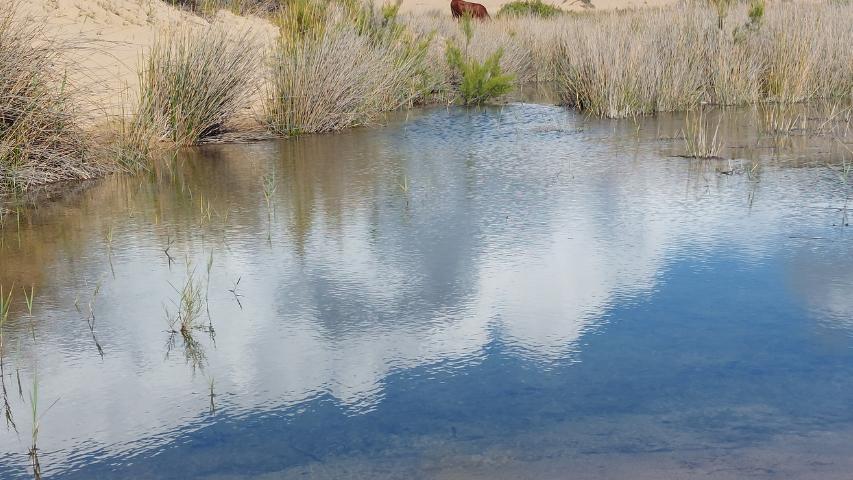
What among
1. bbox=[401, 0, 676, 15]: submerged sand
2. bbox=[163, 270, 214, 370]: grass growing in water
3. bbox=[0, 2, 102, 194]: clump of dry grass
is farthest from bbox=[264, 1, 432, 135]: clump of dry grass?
bbox=[401, 0, 676, 15]: submerged sand

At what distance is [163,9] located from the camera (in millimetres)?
13922

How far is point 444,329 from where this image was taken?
3.97m

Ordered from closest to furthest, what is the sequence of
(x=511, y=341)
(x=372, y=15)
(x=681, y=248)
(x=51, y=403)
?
(x=51, y=403)
(x=511, y=341)
(x=681, y=248)
(x=372, y=15)

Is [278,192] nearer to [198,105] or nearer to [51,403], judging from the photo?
[198,105]

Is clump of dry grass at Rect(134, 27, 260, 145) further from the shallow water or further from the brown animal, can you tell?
the brown animal

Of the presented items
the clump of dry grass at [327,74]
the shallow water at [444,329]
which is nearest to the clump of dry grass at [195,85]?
the clump of dry grass at [327,74]

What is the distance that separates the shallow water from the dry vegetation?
0.96m

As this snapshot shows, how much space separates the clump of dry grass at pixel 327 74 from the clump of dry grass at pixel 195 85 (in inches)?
14.2

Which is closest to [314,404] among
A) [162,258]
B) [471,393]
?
[471,393]

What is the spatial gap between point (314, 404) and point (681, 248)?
8.11 ft

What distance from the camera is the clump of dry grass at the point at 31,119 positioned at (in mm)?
6953

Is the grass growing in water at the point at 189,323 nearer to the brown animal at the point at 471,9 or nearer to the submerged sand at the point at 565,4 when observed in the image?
the brown animal at the point at 471,9

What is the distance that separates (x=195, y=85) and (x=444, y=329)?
580cm

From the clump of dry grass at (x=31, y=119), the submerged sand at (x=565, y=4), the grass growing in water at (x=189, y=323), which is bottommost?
the grass growing in water at (x=189, y=323)
